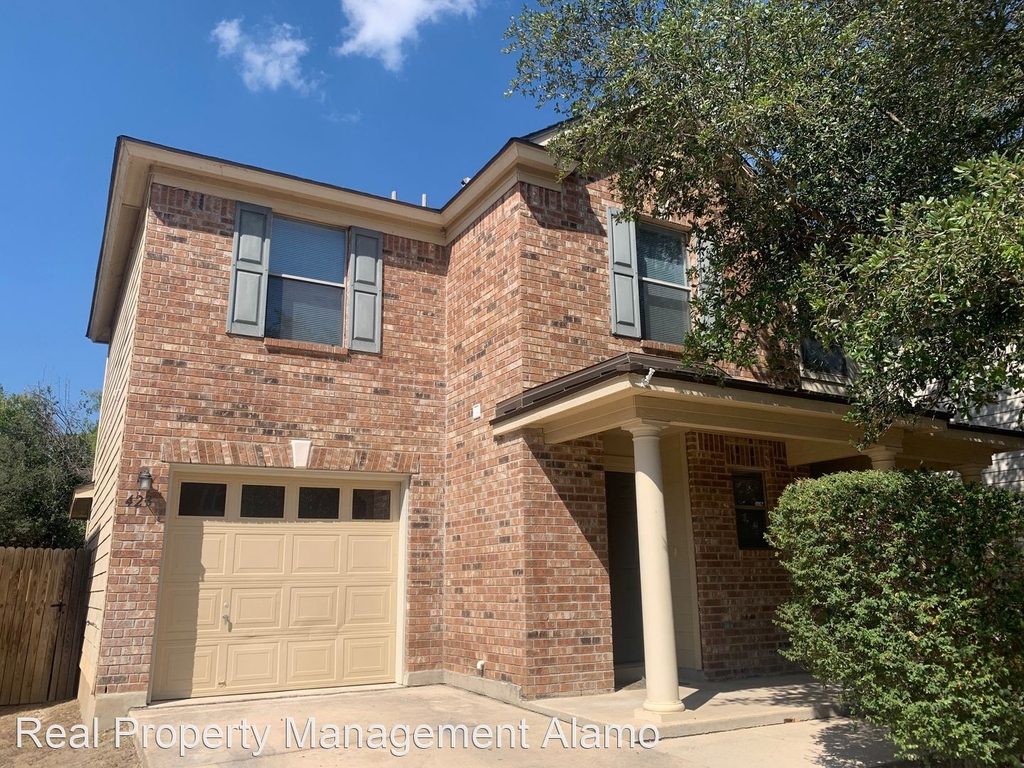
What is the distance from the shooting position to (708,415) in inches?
289

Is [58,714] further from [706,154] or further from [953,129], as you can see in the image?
[953,129]

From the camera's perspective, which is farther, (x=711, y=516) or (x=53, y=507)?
(x=53, y=507)

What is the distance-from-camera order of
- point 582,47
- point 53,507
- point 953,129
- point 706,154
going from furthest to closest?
point 53,507, point 582,47, point 706,154, point 953,129

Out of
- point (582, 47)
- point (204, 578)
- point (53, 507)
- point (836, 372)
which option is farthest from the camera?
point (53, 507)

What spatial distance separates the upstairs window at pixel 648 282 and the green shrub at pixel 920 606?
4244 millimetres

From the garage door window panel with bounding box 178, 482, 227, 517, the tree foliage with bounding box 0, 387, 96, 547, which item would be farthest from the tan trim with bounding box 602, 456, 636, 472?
the tree foliage with bounding box 0, 387, 96, 547

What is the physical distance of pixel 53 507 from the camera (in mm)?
19047

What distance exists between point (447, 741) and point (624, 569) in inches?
163

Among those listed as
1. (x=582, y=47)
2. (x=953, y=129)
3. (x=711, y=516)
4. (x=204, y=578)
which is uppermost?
(x=582, y=47)

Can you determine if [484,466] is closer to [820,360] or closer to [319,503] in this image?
[319,503]

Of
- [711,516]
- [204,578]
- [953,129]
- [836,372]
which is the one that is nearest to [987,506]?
[953,129]

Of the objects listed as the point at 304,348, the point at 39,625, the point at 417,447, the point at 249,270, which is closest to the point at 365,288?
the point at 304,348

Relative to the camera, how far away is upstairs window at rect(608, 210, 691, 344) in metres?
9.16

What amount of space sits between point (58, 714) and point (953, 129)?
10.8 meters
